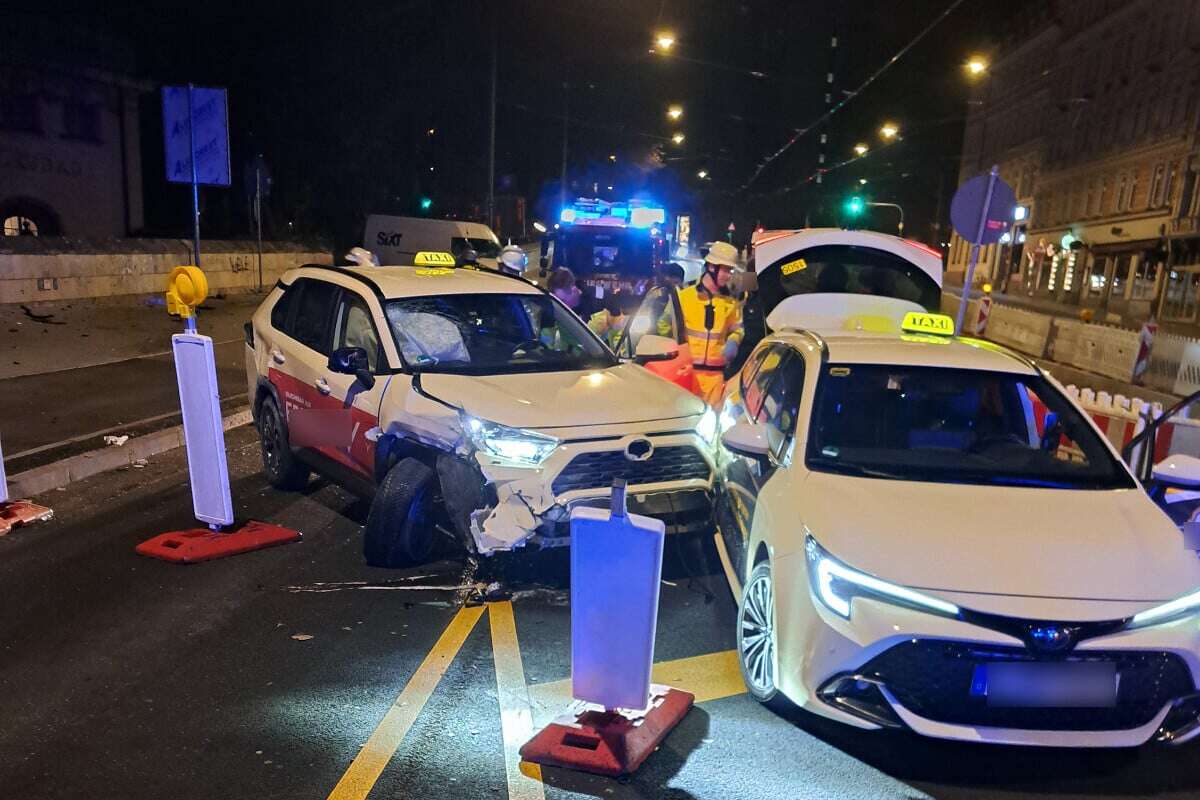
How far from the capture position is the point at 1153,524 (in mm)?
3715

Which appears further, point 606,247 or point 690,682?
point 606,247

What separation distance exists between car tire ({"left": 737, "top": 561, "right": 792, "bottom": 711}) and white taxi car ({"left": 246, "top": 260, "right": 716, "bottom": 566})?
104 centimetres

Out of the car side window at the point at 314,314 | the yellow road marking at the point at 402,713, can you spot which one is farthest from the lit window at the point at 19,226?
the yellow road marking at the point at 402,713

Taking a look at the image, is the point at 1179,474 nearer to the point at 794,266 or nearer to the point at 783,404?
the point at 783,404

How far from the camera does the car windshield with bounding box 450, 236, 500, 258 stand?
23906 millimetres

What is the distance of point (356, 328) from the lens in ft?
20.2

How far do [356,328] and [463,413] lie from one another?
1611mm

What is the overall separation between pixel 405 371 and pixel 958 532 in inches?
A: 135

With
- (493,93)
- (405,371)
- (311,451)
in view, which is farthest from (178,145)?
(493,93)

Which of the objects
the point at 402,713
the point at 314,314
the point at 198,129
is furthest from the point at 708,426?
the point at 198,129

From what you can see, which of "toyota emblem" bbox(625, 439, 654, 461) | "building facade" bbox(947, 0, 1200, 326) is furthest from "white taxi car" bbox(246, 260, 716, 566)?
"building facade" bbox(947, 0, 1200, 326)

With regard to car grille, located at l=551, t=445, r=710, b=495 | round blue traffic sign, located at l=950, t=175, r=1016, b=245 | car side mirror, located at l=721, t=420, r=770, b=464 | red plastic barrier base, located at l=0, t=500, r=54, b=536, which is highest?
round blue traffic sign, located at l=950, t=175, r=1016, b=245

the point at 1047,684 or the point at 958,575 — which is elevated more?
the point at 958,575

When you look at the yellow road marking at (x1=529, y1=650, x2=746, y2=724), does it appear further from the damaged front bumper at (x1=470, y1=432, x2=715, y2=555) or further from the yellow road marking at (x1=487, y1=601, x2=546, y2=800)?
the damaged front bumper at (x1=470, y1=432, x2=715, y2=555)
